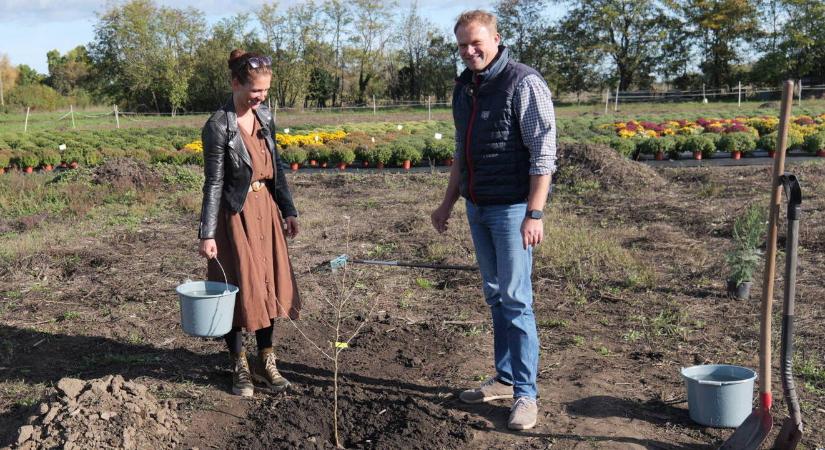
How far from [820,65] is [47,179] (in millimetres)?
41565

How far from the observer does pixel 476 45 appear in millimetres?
3082

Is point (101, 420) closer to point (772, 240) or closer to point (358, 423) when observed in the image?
point (358, 423)

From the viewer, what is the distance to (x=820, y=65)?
42.0m

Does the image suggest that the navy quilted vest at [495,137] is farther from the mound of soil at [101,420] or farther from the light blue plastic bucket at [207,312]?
the mound of soil at [101,420]

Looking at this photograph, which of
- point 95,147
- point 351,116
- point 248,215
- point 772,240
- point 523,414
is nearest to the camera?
point 772,240

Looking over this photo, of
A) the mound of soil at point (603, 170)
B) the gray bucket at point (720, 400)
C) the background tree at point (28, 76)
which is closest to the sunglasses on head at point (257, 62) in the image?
the gray bucket at point (720, 400)

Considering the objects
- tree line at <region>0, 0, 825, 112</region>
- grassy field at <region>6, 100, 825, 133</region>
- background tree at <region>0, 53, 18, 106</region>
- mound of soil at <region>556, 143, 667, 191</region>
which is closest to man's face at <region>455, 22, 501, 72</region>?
mound of soil at <region>556, 143, 667, 191</region>

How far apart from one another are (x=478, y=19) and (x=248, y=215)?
1.41 m

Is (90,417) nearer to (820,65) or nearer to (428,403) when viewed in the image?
(428,403)

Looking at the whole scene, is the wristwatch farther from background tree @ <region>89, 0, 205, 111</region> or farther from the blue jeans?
background tree @ <region>89, 0, 205, 111</region>

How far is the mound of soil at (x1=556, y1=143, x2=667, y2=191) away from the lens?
10.5 meters

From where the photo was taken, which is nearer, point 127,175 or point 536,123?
point 536,123

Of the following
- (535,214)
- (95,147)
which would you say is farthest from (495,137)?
(95,147)

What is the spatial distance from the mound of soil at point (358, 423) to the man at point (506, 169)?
32 cm
